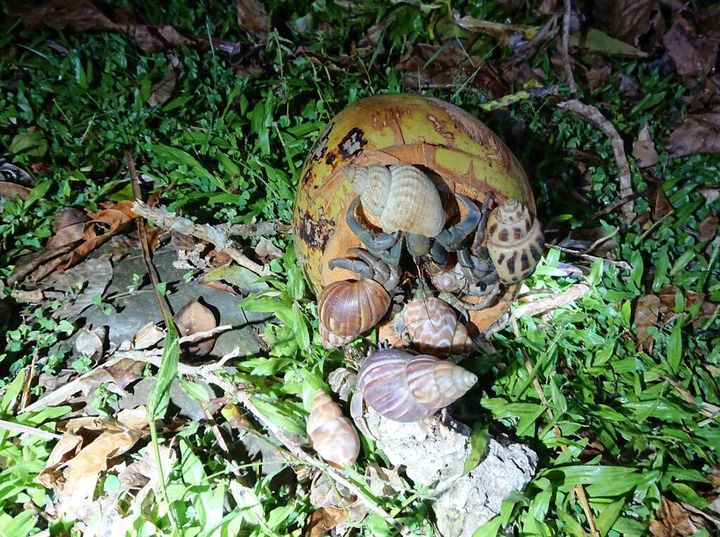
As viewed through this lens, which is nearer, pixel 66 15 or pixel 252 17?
pixel 66 15

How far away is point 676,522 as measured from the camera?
228 cm

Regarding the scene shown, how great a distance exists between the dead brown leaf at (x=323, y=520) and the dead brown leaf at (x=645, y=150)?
288 centimetres

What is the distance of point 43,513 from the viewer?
2154 mm

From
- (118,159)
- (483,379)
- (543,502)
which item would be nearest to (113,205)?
(118,159)

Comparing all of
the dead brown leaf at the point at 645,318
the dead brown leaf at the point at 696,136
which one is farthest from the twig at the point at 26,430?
the dead brown leaf at the point at 696,136

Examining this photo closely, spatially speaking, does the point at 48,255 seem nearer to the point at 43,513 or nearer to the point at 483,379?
the point at 43,513

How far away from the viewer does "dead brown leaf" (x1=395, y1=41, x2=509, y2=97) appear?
4.04 metres

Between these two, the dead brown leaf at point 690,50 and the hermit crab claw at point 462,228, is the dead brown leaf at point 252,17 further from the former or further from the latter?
the dead brown leaf at point 690,50

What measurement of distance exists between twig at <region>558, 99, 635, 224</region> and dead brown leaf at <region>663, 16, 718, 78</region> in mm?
1156

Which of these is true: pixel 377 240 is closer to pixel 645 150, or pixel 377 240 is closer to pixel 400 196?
pixel 400 196

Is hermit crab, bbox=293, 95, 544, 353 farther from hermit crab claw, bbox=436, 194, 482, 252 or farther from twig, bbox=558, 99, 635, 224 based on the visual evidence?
twig, bbox=558, 99, 635, 224

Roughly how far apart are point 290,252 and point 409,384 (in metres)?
1.18

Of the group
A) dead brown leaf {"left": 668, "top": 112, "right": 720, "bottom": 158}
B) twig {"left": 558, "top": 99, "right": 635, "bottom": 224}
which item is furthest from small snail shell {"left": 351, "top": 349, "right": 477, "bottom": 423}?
dead brown leaf {"left": 668, "top": 112, "right": 720, "bottom": 158}

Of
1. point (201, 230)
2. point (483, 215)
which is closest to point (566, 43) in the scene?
point (483, 215)
